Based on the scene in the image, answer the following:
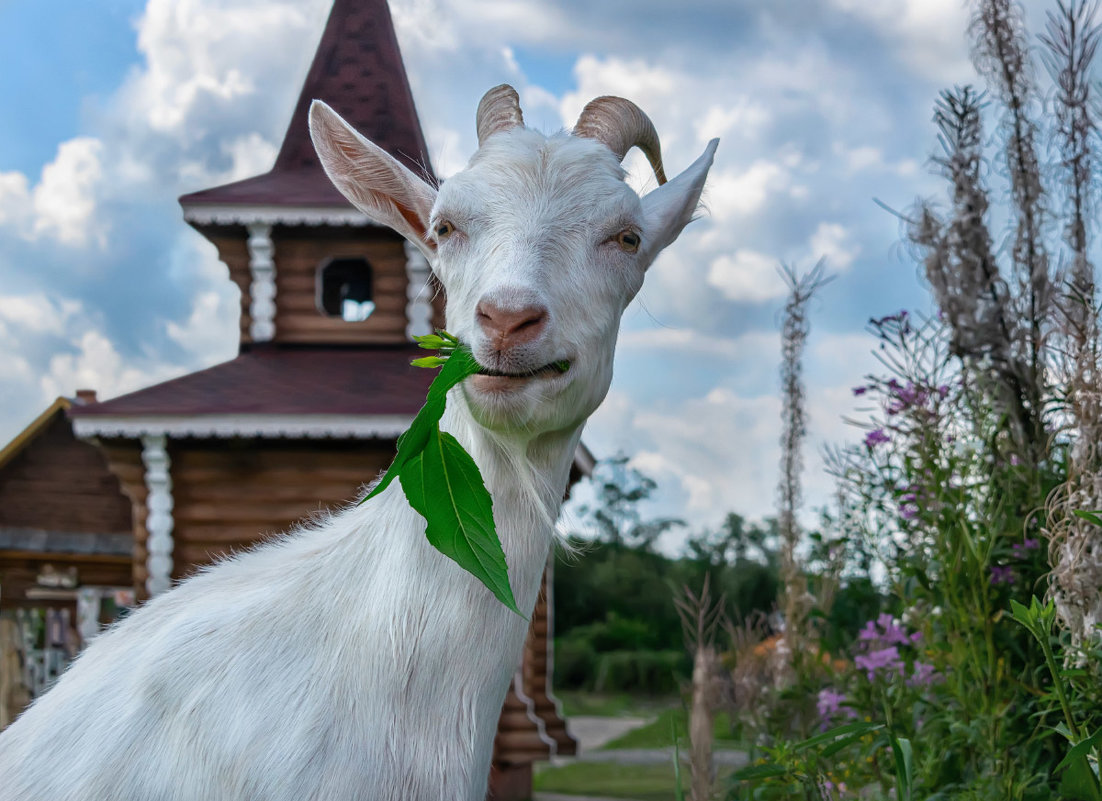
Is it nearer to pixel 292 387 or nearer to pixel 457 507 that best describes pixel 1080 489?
pixel 457 507

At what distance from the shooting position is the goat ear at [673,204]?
98.4 inches

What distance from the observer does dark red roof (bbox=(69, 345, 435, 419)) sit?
8023 mm

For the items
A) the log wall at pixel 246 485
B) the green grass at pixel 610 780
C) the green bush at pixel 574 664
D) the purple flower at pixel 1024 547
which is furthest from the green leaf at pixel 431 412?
the green bush at pixel 574 664

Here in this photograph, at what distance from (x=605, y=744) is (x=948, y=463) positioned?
13449mm

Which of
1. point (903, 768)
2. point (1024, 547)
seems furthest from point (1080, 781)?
point (1024, 547)

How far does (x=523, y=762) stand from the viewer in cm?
945

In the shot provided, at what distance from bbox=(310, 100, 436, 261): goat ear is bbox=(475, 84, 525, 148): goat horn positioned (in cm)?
22

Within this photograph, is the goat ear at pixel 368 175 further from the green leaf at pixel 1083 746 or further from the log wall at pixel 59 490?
the log wall at pixel 59 490

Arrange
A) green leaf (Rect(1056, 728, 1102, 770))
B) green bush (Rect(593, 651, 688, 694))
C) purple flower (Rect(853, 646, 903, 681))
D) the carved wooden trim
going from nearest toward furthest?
green leaf (Rect(1056, 728, 1102, 770))
purple flower (Rect(853, 646, 903, 681))
the carved wooden trim
green bush (Rect(593, 651, 688, 694))

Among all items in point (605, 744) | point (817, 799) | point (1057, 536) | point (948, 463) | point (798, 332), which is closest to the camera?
point (1057, 536)

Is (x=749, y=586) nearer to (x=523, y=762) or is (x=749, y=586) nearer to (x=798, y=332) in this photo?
(x=523, y=762)

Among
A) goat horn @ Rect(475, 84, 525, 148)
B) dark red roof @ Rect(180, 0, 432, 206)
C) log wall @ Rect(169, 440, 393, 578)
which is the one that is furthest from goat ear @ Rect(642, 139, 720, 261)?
dark red roof @ Rect(180, 0, 432, 206)

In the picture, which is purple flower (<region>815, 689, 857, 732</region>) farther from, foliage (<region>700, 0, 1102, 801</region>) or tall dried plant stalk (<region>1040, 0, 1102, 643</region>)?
tall dried plant stalk (<region>1040, 0, 1102, 643</region>)

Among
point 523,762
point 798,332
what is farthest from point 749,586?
point 798,332
